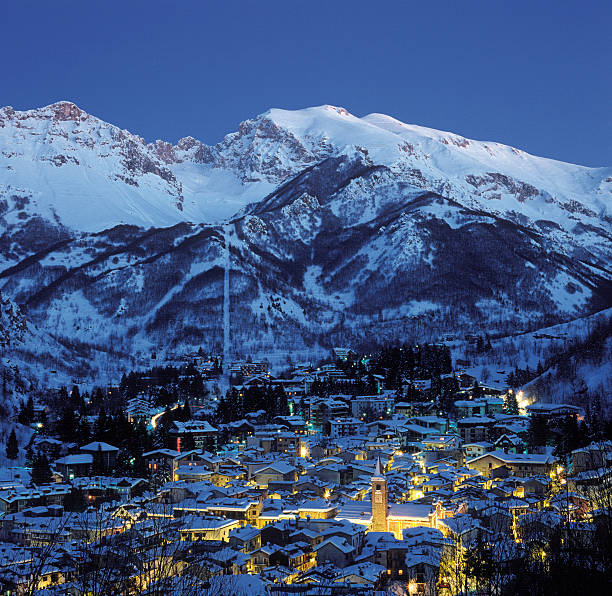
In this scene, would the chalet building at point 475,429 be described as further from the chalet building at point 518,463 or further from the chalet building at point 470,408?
the chalet building at point 518,463

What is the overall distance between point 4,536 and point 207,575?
66.0 feet

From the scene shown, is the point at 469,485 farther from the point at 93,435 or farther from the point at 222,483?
the point at 93,435

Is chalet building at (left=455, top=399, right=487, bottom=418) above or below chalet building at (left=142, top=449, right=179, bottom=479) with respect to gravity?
above

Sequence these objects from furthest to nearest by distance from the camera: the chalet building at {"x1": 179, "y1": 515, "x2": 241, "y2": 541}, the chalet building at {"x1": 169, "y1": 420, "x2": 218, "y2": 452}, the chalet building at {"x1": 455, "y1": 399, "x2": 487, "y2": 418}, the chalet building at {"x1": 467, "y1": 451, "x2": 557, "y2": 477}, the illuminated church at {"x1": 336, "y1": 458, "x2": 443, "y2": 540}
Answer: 1. the chalet building at {"x1": 455, "y1": 399, "x2": 487, "y2": 418}
2. the chalet building at {"x1": 169, "y1": 420, "x2": 218, "y2": 452}
3. the chalet building at {"x1": 467, "y1": 451, "x2": 557, "y2": 477}
4. the illuminated church at {"x1": 336, "y1": 458, "x2": 443, "y2": 540}
5. the chalet building at {"x1": 179, "y1": 515, "x2": 241, "y2": 541}

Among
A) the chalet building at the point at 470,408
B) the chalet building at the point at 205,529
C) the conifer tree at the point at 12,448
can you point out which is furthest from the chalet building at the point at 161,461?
the chalet building at the point at 470,408

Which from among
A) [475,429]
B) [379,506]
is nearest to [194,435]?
[475,429]

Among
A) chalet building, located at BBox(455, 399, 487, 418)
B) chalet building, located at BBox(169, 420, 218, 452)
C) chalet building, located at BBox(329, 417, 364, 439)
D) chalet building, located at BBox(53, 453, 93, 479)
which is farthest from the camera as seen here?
chalet building, located at BBox(455, 399, 487, 418)

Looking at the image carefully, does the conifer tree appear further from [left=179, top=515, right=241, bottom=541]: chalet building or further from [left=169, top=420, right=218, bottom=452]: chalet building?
[left=179, top=515, right=241, bottom=541]: chalet building

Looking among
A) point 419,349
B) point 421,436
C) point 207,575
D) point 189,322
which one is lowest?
point 207,575

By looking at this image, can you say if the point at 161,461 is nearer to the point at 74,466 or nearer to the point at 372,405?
the point at 74,466

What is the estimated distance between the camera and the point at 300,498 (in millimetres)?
63594

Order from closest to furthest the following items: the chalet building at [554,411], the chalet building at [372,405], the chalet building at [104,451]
→ the chalet building at [104,451] → the chalet building at [554,411] → the chalet building at [372,405]

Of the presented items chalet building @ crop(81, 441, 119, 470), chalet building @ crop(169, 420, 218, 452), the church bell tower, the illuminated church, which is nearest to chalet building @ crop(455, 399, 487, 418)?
chalet building @ crop(169, 420, 218, 452)

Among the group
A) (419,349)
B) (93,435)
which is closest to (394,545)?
(93,435)
